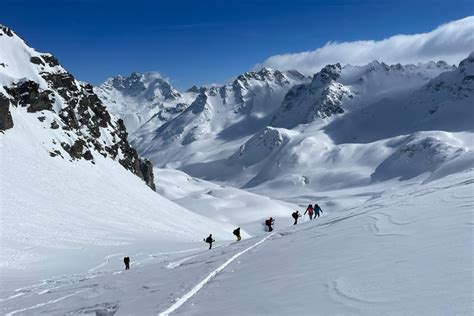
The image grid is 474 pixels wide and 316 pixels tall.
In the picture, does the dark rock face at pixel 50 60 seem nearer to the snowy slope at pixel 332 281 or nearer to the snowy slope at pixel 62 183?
the snowy slope at pixel 62 183

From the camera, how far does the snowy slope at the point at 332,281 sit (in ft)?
31.0

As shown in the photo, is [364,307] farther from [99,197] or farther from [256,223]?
[256,223]

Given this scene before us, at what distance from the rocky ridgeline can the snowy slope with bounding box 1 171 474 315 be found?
66.2m

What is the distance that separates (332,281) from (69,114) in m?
93.8

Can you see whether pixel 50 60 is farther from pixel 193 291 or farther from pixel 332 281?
pixel 332 281

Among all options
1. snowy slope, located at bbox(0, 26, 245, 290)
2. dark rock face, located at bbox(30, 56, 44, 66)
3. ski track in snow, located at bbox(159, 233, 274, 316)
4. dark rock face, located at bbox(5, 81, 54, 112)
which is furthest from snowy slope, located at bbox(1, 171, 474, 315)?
dark rock face, located at bbox(30, 56, 44, 66)

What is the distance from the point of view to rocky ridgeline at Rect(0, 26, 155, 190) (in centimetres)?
8525

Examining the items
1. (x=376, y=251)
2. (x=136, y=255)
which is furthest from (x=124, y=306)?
(x=136, y=255)

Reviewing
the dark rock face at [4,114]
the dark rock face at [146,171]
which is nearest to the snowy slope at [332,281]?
the dark rock face at [4,114]

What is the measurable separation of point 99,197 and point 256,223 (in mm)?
57035

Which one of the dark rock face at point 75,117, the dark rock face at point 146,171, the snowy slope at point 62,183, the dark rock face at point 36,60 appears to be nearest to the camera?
the snowy slope at point 62,183

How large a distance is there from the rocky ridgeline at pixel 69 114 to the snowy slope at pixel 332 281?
217ft

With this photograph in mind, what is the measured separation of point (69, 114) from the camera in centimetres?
9719

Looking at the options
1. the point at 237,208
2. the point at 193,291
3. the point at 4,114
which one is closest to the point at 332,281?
the point at 193,291
